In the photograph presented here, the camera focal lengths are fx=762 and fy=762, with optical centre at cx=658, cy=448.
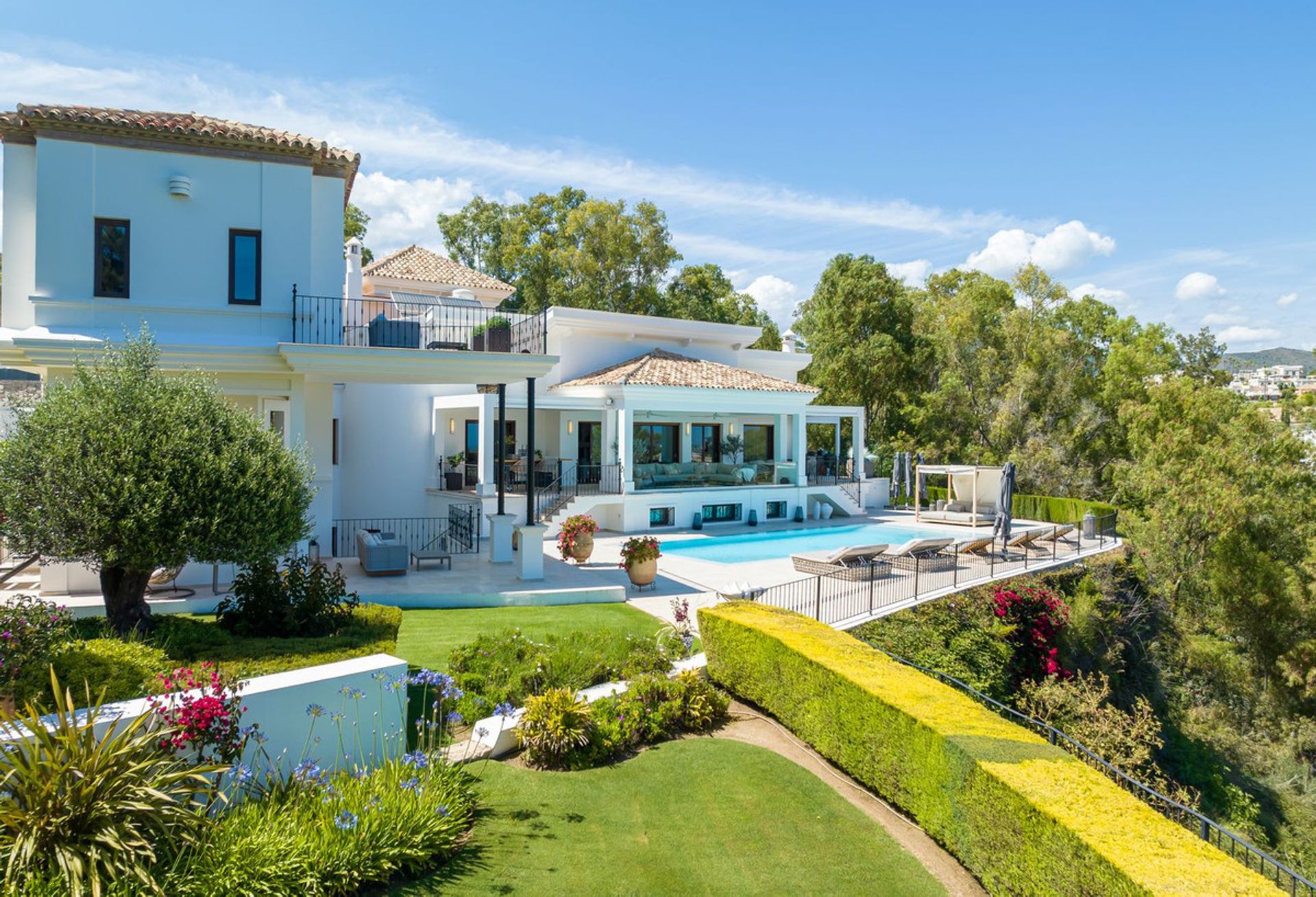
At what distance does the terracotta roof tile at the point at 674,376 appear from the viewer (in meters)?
26.5

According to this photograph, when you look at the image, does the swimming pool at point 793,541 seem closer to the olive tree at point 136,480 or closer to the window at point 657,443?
the window at point 657,443

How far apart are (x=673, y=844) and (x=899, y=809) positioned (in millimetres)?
2400

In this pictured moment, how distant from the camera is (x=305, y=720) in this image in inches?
258

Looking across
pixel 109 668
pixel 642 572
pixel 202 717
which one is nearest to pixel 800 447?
pixel 642 572

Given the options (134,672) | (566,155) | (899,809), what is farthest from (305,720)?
(566,155)

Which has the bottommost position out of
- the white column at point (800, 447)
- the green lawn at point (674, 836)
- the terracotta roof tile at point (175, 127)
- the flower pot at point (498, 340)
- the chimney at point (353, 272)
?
the green lawn at point (674, 836)

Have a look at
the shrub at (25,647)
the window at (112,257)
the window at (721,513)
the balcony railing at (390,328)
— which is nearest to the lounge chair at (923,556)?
the window at (721,513)

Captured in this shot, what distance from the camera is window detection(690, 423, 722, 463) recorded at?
3130cm

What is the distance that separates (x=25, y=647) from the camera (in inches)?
264

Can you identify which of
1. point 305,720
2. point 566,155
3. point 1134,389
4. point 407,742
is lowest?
point 407,742

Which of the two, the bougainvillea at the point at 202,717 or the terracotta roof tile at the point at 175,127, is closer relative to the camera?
the bougainvillea at the point at 202,717

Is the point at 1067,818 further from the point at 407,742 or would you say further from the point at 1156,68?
the point at 1156,68

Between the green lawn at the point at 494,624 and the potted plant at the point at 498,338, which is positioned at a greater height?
the potted plant at the point at 498,338

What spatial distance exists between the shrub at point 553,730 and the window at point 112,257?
1188 cm
